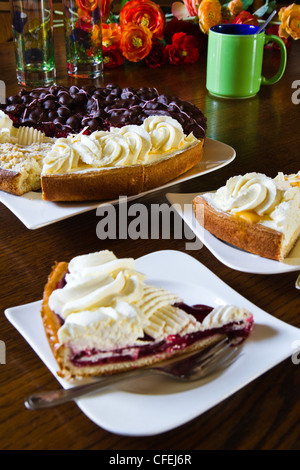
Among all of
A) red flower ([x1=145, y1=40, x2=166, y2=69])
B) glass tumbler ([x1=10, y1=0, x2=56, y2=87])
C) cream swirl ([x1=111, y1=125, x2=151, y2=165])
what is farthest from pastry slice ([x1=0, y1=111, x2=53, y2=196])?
red flower ([x1=145, y1=40, x2=166, y2=69])

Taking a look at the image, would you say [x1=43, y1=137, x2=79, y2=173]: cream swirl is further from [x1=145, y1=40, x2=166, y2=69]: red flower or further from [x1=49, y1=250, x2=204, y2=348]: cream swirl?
[x1=145, y1=40, x2=166, y2=69]: red flower

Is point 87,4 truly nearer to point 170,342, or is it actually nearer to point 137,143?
point 137,143

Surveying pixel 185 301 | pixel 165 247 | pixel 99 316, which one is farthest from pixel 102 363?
pixel 165 247

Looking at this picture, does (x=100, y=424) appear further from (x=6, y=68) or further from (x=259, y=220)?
(x=6, y=68)

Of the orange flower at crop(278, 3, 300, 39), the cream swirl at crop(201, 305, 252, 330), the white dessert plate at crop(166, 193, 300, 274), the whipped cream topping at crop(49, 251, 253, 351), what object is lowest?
the white dessert plate at crop(166, 193, 300, 274)

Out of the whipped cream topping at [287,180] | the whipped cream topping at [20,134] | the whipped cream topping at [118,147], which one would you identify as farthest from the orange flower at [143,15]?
the whipped cream topping at [287,180]

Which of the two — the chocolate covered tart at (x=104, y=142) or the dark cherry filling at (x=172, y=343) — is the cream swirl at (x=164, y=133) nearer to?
the chocolate covered tart at (x=104, y=142)
